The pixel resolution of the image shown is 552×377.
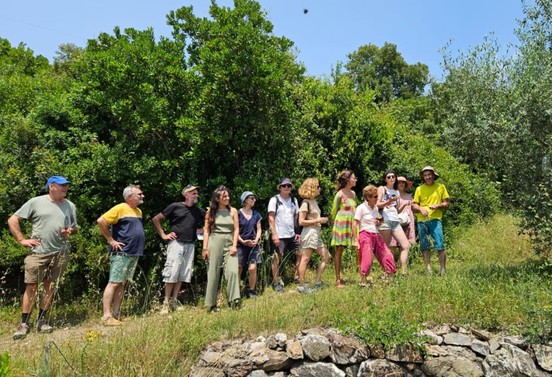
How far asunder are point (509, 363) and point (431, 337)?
852mm

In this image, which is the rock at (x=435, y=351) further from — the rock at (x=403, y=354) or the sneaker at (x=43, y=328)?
the sneaker at (x=43, y=328)

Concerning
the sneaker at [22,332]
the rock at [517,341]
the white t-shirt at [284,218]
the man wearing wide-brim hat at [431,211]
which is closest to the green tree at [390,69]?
the man wearing wide-brim hat at [431,211]

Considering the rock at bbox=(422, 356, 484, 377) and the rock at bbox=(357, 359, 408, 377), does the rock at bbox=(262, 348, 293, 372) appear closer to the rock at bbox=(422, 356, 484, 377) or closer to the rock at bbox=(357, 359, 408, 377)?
the rock at bbox=(357, 359, 408, 377)

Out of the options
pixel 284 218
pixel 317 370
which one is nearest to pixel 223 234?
pixel 284 218

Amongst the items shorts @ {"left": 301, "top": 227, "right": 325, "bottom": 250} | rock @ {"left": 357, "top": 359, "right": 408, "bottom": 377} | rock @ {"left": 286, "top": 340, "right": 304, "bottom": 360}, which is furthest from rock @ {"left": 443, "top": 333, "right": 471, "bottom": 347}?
shorts @ {"left": 301, "top": 227, "right": 325, "bottom": 250}

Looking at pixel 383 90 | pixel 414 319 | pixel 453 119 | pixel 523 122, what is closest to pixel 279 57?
pixel 453 119

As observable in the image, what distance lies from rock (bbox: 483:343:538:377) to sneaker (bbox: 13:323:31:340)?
217 inches

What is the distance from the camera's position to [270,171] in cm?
833

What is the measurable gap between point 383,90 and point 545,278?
2799 centimetres

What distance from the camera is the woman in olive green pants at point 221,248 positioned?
19.8ft

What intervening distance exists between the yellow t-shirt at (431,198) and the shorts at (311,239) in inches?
73.4

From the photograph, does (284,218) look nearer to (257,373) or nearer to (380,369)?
(257,373)

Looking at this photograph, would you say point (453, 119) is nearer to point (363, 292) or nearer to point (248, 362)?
point (363, 292)

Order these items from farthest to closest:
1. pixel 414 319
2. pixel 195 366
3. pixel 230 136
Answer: pixel 230 136
pixel 414 319
pixel 195 366
